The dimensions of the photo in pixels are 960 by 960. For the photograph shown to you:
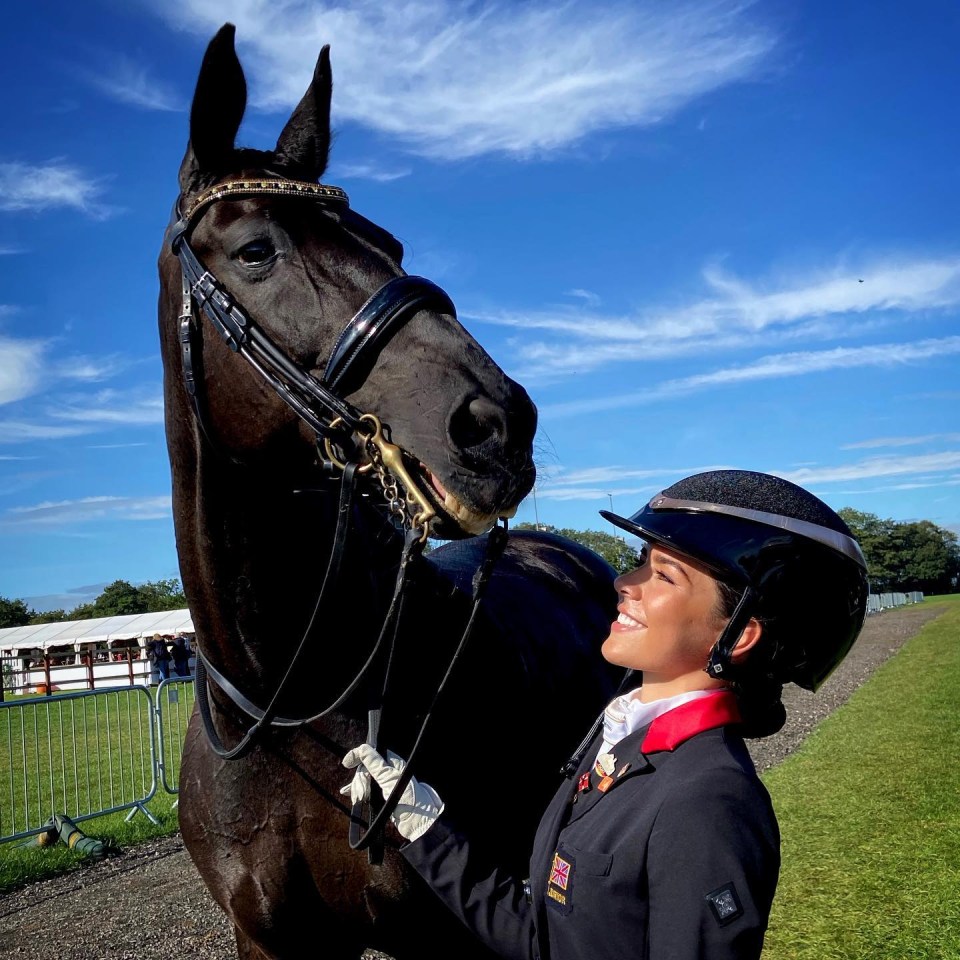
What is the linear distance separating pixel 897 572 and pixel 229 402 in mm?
118512

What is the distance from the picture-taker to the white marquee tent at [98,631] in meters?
38.4

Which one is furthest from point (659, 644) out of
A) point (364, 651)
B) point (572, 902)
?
point (364, 651)

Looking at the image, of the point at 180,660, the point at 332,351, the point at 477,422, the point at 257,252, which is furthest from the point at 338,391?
the point at 180,660

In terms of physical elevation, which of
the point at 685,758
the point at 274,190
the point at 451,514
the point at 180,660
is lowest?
the point at 180,660

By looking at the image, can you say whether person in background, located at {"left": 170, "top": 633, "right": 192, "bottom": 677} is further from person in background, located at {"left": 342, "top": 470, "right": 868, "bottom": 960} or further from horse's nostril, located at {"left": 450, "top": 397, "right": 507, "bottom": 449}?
horse's nostril, located at {"left": 450, "top": 397, "right": 507, "bottom": 449}

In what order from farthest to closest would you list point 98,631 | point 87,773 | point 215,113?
point 98,631 < point 87,773 < point 215,113

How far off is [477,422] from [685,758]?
33.4 inches

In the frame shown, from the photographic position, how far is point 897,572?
109 m

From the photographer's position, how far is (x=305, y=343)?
2.34 m

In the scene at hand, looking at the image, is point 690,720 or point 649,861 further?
point 690,720

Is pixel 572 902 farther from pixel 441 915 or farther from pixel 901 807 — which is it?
pixel 901 807

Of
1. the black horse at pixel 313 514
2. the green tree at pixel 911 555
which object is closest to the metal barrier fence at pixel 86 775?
the black horse at pixel 313 514

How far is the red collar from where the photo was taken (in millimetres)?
1829

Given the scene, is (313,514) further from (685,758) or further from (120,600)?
(120,600)
